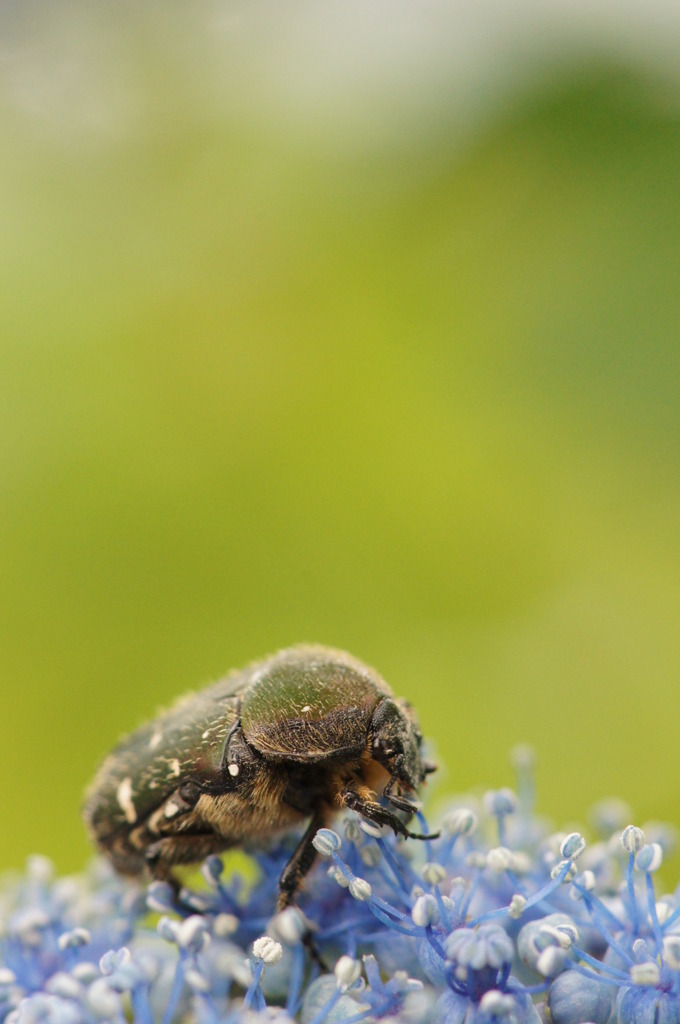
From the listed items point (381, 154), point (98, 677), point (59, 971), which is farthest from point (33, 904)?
point (381, 154)

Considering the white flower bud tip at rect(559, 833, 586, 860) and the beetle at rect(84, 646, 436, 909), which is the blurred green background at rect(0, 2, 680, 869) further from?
the white flower bud tip at rect(559, 833, 586, 860)

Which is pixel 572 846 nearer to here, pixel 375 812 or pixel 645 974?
pixel 645 974

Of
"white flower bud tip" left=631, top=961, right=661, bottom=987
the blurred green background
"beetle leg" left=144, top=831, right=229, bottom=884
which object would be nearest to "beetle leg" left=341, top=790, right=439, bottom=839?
"beetle leg" left=144, top=831, right=229, bottom=884

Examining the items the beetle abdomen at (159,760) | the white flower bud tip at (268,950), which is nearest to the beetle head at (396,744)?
the beetle abdomen at (159,760)

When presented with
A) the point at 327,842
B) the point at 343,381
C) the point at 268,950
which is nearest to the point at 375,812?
the point at 327,842

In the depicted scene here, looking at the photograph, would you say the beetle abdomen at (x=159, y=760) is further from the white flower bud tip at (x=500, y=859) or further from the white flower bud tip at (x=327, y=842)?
the white flower bud tip at (x=500, y=859)

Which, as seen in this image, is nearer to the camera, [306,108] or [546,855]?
[546,855]

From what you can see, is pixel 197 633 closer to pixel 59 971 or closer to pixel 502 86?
pixel 59 971
